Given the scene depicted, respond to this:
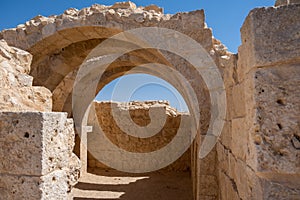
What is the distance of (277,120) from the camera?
129cm

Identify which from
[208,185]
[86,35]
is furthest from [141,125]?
[208,185]

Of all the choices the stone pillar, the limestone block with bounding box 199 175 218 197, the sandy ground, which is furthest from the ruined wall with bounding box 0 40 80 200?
the sandy ground

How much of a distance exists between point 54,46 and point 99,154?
18.3 feet

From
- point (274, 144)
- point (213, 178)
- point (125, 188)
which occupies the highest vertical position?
point (274, 144)

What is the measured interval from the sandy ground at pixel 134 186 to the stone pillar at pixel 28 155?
14.6ft

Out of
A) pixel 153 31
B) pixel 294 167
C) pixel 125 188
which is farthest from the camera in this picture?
pixel 125 188

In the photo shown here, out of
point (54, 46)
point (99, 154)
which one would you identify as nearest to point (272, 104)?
point (54, 46)

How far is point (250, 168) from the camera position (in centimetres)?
144

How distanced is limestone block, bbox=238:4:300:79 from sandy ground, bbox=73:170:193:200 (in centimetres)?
518

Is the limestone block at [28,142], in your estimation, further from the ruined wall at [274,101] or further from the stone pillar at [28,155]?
the ruined wall at [274,101]

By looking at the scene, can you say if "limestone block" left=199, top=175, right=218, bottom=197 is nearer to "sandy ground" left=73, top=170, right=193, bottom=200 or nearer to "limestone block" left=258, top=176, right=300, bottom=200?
"limestone block" left=258, top=176, right=300, bottom=200

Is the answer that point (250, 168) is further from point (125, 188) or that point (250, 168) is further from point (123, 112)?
point (123, 112)

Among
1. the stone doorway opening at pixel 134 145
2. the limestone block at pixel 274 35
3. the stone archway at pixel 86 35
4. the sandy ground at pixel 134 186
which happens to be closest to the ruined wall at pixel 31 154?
the limestone block at pixel 274 35

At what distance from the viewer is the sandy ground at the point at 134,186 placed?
6.07 meters
